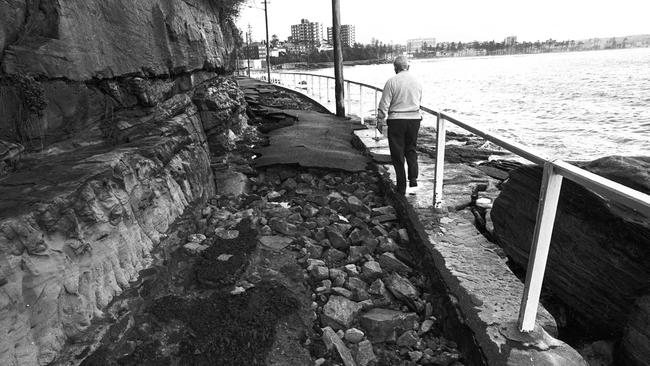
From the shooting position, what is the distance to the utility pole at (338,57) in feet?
43.0

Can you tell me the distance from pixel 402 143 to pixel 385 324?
2762mm

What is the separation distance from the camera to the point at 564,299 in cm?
377

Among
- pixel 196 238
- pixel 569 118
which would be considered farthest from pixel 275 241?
pixel 569 118

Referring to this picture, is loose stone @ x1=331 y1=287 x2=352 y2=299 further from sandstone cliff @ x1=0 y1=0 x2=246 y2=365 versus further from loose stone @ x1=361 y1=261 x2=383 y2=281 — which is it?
sandstone cliff @ x1=0 y1=0 x2=246 y2=365

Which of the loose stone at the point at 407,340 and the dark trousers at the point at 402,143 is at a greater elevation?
the dark trousers at the point at 402,143

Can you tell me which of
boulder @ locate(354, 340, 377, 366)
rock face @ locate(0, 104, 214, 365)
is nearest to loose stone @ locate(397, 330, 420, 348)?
boulder @ locate(354, 340, 377, 366)

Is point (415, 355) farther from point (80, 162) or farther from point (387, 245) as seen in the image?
point (80, 162)

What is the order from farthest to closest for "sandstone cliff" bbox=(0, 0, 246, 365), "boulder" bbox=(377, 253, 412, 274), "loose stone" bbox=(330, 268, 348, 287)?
"boulder" bbox=(377, 253, 412, 274) < "loose stone" bbox=(330, 268, 348, 287) < "sandstone cliff" bbox=(0, 0, 246, 365)

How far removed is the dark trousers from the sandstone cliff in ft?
8.23

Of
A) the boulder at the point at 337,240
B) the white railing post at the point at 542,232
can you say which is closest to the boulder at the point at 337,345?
the white railing post at the point at 542,232

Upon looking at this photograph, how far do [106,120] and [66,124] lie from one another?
0.55 m

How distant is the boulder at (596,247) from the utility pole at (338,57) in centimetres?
926

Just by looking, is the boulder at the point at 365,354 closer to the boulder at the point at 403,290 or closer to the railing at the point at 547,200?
the boulder at the point at 403,290

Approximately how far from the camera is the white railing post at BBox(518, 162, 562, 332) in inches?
96.4
